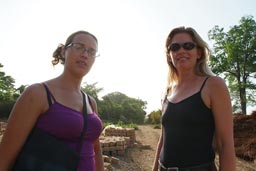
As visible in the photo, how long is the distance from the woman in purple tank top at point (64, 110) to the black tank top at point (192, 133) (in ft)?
2.16

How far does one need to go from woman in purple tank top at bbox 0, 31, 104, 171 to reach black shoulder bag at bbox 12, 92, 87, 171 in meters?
0.03

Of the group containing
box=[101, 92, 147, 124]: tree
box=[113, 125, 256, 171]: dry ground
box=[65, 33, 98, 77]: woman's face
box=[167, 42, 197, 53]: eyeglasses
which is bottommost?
box=[113, 125, 256, 171]: dry ground

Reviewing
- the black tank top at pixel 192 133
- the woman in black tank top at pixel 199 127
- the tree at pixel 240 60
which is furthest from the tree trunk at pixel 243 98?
the black tank top at pixel 192 133

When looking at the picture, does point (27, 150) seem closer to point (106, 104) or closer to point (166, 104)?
point (166, 104)

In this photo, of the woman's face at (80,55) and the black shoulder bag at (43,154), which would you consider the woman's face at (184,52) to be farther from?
the black shoulder bag at (43,154)

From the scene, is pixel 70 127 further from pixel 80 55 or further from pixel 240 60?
pixel 240 60

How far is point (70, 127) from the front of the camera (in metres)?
2.14

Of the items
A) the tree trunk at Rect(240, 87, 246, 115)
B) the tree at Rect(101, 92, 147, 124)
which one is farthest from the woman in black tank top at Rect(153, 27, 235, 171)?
the tree trunk at Rect(240, 87, 246, 115)

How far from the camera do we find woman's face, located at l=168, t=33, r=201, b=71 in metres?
2.82

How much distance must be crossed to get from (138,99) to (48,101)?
39.0 metres

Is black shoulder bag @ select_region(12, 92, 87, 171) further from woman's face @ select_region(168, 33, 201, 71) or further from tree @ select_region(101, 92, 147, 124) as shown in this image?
tree @ select_region(101, 92, 147, 124)

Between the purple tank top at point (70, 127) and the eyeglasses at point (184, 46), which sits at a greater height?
the eyeglasses at point (184, 46)

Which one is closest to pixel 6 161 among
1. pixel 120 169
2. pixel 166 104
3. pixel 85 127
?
pixel 85 127

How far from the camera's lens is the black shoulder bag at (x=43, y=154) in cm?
204
